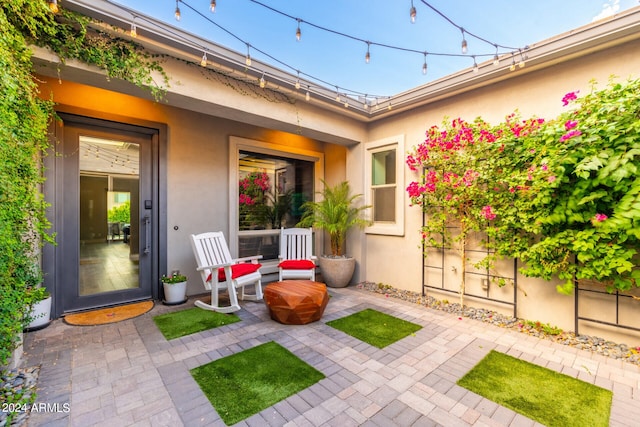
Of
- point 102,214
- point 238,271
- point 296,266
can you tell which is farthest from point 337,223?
point 102,214

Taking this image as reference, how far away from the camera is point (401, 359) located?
251 centimetres

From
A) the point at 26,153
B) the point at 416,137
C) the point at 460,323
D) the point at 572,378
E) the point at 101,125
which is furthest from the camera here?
the point at 416,137

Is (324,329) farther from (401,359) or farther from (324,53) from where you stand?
(324,53)

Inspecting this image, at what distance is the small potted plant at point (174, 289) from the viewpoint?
3.85 metres

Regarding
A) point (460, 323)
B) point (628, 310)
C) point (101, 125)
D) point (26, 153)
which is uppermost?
point (101, 125)

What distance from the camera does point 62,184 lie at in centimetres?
339

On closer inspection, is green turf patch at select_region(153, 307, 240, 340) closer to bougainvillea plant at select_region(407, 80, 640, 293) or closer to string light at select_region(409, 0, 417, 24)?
bougainvillea plant at select_region(407, 80, 640, 293)

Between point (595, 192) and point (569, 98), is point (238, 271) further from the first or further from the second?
point (569, 98)

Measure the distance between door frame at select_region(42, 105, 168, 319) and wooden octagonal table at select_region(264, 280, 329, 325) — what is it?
1957 millimetres

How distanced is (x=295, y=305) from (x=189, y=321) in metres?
1.34

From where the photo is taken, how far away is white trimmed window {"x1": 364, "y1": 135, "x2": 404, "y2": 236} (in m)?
4.58

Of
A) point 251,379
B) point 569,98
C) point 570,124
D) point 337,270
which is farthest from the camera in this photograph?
point 337,270

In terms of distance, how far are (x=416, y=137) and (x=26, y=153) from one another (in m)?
4.50

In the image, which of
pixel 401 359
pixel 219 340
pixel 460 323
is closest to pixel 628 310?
pixel 460 323
